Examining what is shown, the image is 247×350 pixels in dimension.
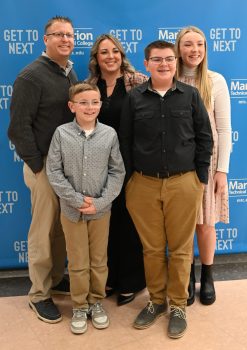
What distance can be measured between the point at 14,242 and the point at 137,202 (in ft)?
4.07

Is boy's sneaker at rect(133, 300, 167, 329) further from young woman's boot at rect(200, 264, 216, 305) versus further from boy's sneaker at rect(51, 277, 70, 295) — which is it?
boy's sneaker at rect(51, 277, 70, 295)

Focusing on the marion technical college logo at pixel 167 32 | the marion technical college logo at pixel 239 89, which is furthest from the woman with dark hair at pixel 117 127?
the marion technical college logo at pixel 239 89

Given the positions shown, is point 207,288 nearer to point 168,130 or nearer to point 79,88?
point 168,130

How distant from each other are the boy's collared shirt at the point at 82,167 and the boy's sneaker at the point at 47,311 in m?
0.60

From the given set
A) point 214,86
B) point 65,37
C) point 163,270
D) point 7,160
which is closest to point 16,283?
point 7,160

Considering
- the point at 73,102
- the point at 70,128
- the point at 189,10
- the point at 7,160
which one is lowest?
the point at 7,160

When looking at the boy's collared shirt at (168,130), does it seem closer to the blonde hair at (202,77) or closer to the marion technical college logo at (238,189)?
the blonde hair at (202,77)

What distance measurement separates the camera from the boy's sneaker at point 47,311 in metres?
2.31

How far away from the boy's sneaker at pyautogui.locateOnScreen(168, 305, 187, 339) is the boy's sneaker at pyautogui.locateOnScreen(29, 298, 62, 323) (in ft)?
2.06

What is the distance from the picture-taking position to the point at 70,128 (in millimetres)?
2129

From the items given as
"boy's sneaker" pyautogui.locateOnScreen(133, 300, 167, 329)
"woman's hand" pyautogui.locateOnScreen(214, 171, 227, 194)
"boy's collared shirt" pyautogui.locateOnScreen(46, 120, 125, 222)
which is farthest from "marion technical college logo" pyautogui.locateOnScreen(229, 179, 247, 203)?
"boy's collared shirt" pyautogui.locateOnScreen(46, 120, 125, 222)

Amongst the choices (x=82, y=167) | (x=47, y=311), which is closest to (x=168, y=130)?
(x=82, y=167)

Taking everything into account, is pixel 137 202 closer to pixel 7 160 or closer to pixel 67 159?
pixel 67 159

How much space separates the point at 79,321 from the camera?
2.22 metres
